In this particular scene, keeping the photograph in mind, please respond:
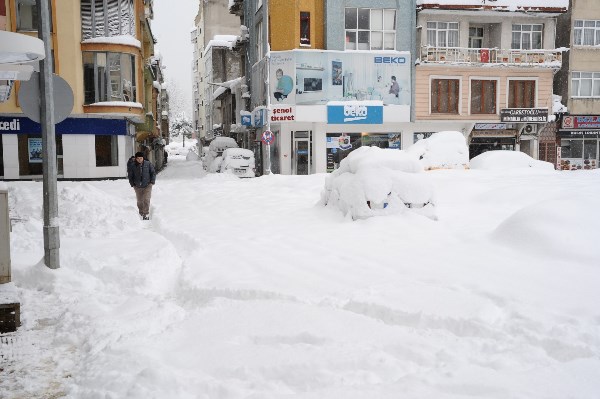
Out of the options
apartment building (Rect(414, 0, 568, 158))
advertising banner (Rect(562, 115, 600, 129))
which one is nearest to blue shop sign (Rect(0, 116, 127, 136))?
apartment building (Rect(414, 0, 568, 158))

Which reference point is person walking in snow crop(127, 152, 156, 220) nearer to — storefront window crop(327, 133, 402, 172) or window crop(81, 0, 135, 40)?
storefront window crop(327, 133, 402, 172)

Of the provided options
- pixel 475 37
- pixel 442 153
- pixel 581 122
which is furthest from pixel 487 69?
pixel 442 153

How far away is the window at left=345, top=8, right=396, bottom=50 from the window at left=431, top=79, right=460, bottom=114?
3.20 metres

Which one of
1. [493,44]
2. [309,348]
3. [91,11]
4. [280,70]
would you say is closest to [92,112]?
[91,11]

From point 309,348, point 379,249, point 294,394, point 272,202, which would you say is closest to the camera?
point 294,394

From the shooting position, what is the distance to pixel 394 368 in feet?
12.5

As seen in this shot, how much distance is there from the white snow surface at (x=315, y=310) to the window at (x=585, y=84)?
2628cm

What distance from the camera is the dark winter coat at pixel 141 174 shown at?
12.3 m

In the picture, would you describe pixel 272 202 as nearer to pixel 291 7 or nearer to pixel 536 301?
pixel 536 301

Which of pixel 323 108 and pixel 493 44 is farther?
pixel 493 44

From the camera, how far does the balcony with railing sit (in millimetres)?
28719

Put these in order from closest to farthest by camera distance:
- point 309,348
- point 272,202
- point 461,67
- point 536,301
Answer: point 309,348 < point 536,301 < point 272,202 < point 461,67

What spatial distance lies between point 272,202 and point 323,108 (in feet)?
48.2

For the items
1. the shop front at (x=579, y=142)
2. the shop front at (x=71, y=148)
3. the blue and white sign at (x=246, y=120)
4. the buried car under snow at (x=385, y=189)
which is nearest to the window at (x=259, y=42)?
the blue and white sign at (x=246, y=120)
